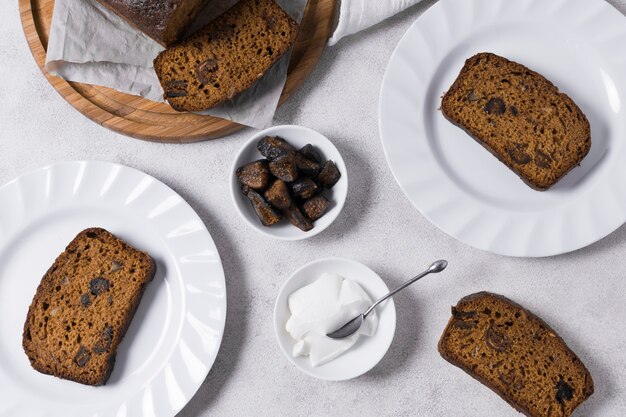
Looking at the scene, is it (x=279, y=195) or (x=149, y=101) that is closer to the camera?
(x=279, y=195)

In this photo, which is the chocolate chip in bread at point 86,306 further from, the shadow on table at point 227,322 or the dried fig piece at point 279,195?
the dried fig piece at point 279,195

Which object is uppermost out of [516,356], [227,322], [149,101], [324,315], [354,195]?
[149,101]

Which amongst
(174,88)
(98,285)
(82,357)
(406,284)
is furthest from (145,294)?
(406,284)

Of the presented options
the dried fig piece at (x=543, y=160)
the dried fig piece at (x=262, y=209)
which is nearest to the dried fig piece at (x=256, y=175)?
the dried fig piece at (x=262, y=209)

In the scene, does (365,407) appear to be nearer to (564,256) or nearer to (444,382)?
(444,382)

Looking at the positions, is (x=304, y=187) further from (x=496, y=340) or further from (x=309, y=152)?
(x=496, y=340)

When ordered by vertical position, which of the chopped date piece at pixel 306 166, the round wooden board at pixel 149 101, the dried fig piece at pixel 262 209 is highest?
the round wooden board at pixel 149 101

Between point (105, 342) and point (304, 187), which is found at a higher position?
point (304, 187)
